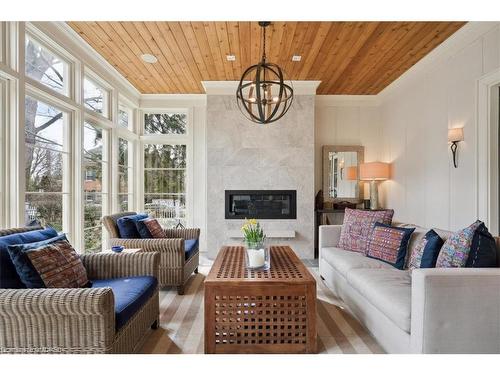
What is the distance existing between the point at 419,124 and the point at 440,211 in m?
1.27

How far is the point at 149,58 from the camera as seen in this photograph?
150 inches

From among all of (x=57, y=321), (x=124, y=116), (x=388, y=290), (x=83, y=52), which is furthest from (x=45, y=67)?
(x=388, y=290)

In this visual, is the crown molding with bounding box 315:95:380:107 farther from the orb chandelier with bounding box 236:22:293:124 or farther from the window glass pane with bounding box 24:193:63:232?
the window glass pane with bounding box 24:193:63:232

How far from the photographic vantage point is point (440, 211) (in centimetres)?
360

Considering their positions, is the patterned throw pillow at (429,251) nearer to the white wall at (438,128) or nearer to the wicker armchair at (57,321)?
the white wall at (438,128)

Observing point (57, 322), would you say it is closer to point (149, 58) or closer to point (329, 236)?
point (329, 236)

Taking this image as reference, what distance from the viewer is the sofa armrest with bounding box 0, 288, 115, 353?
4.90 feet

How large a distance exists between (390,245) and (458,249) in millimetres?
922

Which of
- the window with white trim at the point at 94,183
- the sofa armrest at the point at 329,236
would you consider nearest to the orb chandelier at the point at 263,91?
the sofa armrest at the point at 329,236

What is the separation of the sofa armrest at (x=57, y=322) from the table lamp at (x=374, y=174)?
14.4 feet

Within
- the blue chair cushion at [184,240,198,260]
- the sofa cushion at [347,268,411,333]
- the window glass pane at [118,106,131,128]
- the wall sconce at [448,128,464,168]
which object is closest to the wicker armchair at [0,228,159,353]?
the sofa cushion at [347,268,411,333]

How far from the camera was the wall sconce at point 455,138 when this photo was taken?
3.18 meters

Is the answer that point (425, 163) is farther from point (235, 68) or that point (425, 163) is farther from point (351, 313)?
point (235, 68)
